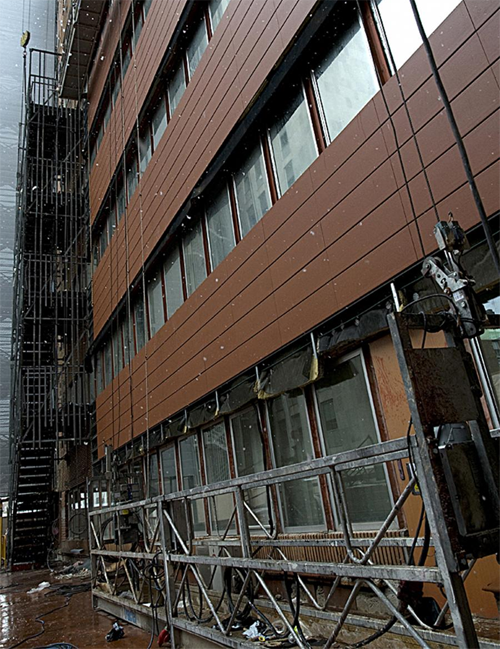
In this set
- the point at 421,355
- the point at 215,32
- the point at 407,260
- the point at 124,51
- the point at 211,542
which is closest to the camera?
the point at 421,355

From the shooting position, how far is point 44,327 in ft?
65.2

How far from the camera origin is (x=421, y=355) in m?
2.70

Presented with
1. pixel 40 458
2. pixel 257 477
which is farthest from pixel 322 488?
pixel 40 458

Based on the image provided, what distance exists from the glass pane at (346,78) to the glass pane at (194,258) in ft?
13.5

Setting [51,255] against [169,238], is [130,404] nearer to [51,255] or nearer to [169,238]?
[169,238]

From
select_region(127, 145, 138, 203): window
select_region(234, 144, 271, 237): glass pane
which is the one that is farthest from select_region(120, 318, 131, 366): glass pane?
select_region(234, 144, 271, 237): glass pane

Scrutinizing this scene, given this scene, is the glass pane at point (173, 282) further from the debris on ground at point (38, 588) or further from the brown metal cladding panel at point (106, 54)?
the brown metal cladding panel at point (106, 54)

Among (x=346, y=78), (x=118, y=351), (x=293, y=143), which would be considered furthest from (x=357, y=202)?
(x=118, y=351)

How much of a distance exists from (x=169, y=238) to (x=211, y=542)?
6.72 metres

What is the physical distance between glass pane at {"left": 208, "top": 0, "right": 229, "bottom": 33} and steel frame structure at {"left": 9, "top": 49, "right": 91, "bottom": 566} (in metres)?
10.8

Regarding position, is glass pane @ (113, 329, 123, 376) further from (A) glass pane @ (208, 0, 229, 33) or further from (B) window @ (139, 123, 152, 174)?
(A) glass pane @ (208, 0, 229, 33)

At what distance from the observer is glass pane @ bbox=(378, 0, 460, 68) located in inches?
188

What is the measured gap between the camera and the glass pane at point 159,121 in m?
→ 11.9

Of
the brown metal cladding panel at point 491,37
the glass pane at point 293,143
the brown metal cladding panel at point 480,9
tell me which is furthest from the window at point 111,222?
the brown metal cladding panel at point 491,37
